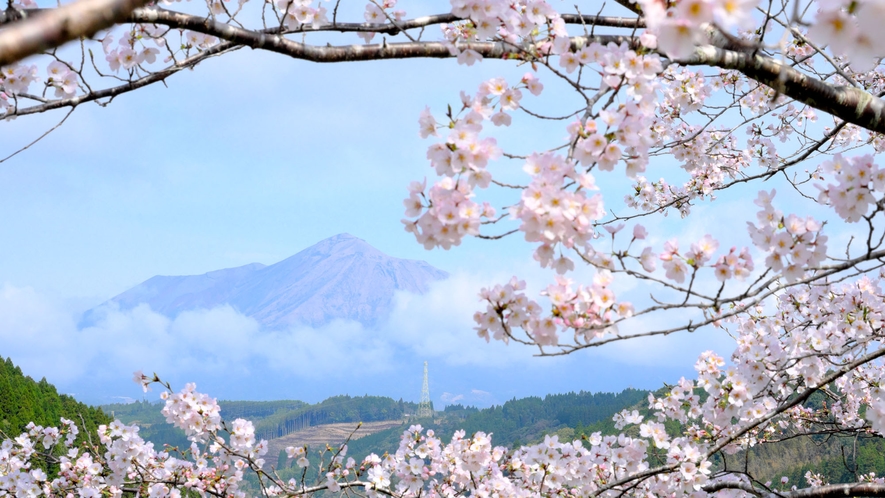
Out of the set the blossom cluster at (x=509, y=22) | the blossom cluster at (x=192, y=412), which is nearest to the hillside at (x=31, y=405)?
the blossom cluster at (x=192, y=412)

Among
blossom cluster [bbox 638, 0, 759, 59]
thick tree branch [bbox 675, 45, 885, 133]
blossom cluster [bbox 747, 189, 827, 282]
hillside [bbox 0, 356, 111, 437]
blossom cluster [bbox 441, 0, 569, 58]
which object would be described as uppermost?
blossom cluster [bbox 441, 0, 569, 58]

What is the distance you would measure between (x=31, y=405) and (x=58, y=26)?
148 feet

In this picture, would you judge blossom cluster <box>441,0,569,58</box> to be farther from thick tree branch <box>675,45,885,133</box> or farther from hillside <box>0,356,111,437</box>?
hillside <box>0,356,111,437</box>

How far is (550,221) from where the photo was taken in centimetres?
209

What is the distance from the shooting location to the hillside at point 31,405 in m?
33.8

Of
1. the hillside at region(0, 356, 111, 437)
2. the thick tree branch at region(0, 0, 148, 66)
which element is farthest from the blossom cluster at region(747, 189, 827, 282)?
the hillside at region(0, 356, 111, 437)

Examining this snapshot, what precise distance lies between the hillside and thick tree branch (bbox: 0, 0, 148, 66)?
3676cm

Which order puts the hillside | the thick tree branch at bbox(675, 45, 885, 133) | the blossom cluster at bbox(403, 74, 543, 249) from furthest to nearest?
the hillside
the thick tree branch at bbox(675, 45, 885, 133)
the blossom cluster at bbox(403, 74, 543, 249)

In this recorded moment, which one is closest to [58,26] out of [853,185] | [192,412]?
[853,185]

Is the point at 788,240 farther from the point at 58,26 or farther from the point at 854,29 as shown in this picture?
the point at 58,26

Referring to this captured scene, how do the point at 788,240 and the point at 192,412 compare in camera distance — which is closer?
the point at 788,240

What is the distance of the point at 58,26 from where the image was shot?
1076mm

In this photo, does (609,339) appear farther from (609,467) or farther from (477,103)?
(609,467)

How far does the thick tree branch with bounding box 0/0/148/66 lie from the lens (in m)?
1.03
